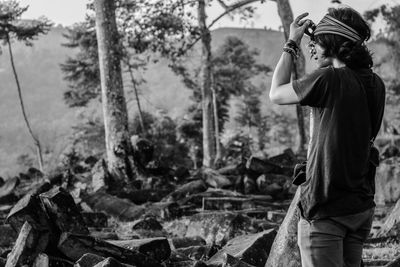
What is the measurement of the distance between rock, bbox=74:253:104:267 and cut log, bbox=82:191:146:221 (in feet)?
15.7

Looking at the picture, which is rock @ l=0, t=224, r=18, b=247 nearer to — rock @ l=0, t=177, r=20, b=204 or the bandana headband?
rock @ l=0, t=177, r=20, b=204

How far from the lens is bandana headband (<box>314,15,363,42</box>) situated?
292 centimetres

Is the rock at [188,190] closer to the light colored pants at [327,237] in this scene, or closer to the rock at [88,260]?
the rock at [88,260]

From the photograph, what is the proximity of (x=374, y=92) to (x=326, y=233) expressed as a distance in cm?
78

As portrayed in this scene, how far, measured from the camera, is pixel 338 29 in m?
2.93

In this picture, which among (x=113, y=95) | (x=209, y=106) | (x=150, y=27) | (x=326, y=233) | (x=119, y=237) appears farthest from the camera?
(x=209, y=106)

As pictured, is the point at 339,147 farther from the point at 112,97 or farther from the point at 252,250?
the point at 112,97

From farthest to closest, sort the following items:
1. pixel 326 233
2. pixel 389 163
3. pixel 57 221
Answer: pixel 389 163
pixel 57 221
pixel 326 233

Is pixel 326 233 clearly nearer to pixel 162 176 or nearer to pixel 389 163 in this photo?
pixel 389 163

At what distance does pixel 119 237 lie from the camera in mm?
7172

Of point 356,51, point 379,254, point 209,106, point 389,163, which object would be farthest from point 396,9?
point 356,51

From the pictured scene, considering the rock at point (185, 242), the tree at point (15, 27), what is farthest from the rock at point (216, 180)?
the tree at point (15, 27)

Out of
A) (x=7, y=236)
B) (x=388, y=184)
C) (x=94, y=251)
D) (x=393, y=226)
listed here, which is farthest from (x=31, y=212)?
(x=388, y=184)

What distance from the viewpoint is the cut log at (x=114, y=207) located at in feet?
32.3
